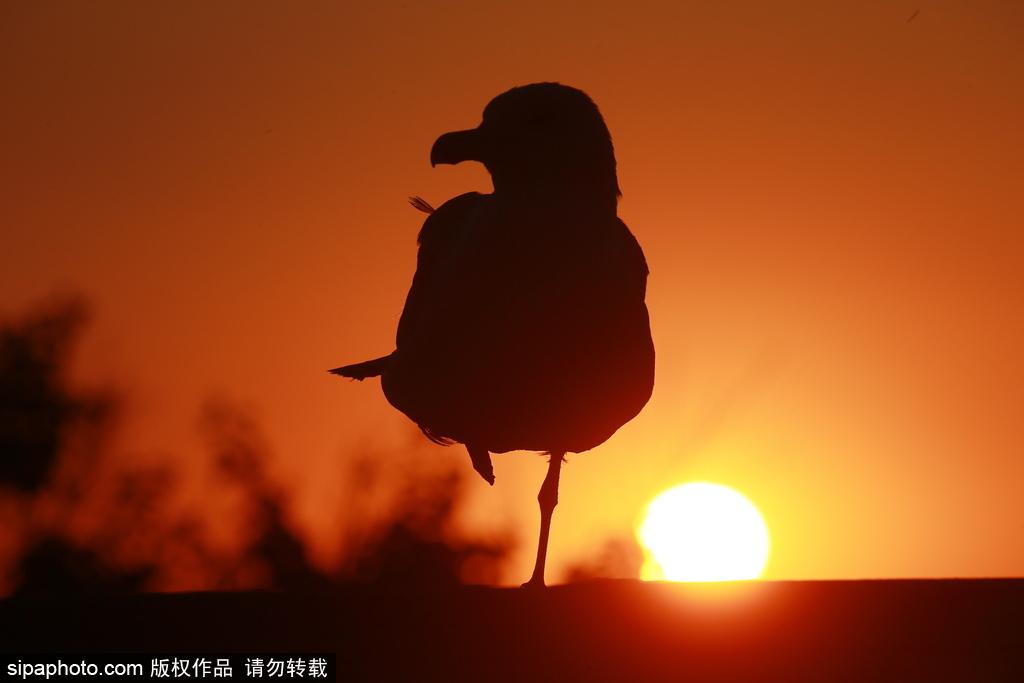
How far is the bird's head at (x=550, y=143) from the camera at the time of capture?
22.7 ft

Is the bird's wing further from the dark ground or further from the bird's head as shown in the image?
the dark ground

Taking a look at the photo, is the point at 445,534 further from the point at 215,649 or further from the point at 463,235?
the point at 215,649

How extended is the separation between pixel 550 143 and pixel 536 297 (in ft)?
2.32

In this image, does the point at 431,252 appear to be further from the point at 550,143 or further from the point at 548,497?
the point at 550,143

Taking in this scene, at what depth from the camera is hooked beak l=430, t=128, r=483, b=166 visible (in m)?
7.34

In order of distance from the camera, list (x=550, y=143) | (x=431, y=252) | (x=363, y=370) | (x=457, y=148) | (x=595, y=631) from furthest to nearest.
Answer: (x=363, y=370)
(x=431, y=252)
(x=457, y=148)
(x=550, y=143)
(x=595, y=631)

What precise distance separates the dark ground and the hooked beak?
3022 mm

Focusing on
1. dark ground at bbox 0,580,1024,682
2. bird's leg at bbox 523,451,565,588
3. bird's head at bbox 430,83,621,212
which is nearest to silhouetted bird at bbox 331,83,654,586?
bird's head at bbox 430,83,621,212

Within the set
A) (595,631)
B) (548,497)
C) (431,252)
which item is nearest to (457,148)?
(431,252)

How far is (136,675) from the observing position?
4051 mm

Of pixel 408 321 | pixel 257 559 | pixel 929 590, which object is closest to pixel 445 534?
pixel 257 559

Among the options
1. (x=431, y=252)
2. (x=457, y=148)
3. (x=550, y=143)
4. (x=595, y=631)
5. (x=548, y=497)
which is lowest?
(x=595, y=631)

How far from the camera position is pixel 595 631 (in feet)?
14.6

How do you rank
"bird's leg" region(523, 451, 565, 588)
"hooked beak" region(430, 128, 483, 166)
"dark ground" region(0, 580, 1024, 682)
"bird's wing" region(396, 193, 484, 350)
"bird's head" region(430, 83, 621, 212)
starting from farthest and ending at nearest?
"bird's leg" region(523, 451, 565, 588) < "bird's wing" region(396, 193, 484, 350) < "hooked beak" region(430, 128, 483, 166) < "bird's head" region(430, 83, 621, 212) < "dark ground" region(0, 580, 1024, 682)
